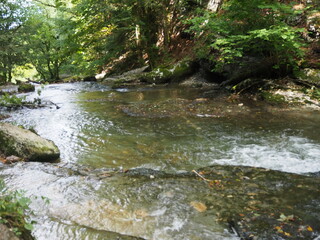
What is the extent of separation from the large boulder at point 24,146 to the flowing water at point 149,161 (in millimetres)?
319

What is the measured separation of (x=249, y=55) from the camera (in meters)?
10.7

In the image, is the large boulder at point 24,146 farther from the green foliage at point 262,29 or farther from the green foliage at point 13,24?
the green foliage at point 13,24

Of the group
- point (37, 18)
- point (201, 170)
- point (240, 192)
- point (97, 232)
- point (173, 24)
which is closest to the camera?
point (97, 232)

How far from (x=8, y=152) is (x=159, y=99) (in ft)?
21.7

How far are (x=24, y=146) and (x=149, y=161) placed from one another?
232 centimetres

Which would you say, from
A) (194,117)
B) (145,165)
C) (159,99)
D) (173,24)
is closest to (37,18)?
(173,24)

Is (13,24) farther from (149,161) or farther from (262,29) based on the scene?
(149,161)

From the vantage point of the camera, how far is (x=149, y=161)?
15.1 feet

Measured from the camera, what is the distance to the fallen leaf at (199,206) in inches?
116

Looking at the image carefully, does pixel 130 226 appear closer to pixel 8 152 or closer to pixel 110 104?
pixel 8 152

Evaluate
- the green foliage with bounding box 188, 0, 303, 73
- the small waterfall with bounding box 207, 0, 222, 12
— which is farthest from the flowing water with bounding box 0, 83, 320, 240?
the small waterfall with bounding box 207, 0, 222, 12

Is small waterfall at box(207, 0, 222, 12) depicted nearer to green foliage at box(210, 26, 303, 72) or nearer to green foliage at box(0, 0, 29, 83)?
green foliage at box(210, 26, 303, 72)

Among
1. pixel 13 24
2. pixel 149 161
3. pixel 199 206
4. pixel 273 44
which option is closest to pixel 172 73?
pixel 273 44

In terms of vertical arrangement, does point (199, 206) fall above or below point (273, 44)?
below
